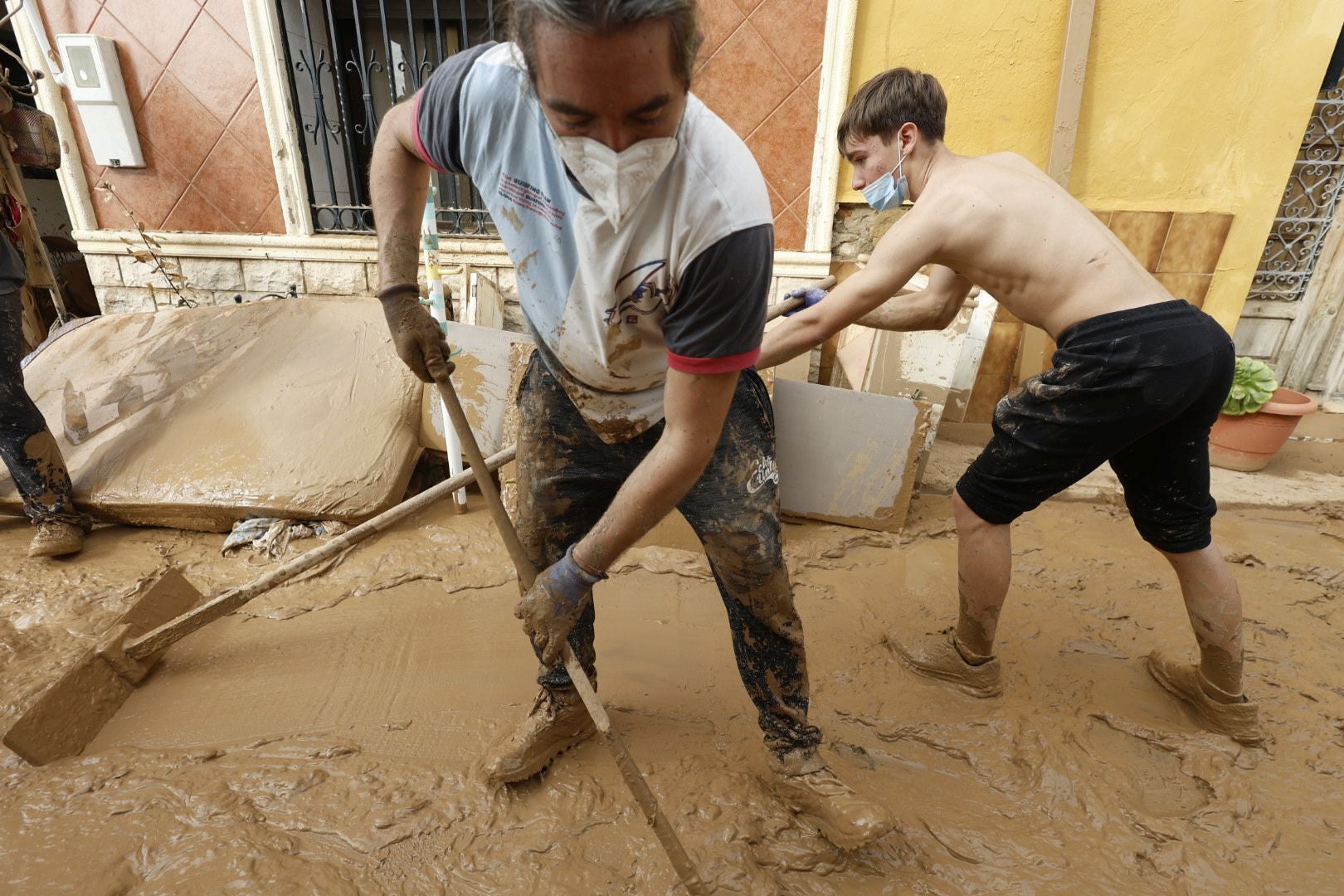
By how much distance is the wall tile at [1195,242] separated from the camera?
378cm

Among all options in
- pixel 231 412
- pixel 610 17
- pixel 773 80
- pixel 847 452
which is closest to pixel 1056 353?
pixel 847 452

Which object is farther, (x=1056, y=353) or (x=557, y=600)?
(x=1056, y=353)

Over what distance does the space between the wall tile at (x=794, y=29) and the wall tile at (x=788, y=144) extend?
16 cm

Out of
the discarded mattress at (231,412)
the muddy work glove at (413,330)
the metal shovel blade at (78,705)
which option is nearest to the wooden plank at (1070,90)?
the muddy work glove at (413,330)

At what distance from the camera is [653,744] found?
1970 mm

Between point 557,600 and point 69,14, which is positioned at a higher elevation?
point 69,14

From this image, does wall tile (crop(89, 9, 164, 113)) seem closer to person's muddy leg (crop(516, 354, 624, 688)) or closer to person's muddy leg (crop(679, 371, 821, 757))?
person's muddy leg (crop(516, 354, 624, 688))

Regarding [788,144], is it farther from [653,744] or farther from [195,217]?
[195,217]

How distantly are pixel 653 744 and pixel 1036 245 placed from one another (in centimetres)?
179

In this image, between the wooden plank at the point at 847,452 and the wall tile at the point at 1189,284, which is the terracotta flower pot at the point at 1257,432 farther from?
the wooden plank at the point at 847,452

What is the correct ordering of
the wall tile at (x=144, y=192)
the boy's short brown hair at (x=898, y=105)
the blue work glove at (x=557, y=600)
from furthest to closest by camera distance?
the wall tile at (x=144, y=192)
the boy's short brown hair at (x=898, y=105)
the blue work glove at (x=557, y=600)

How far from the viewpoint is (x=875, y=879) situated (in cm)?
164

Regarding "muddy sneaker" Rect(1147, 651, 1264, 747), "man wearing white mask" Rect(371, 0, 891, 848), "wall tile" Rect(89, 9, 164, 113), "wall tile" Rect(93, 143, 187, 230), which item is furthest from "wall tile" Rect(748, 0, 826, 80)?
"wall tile" Rect(93, 143, 187, 230)

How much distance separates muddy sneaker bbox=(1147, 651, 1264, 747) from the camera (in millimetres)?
2014
